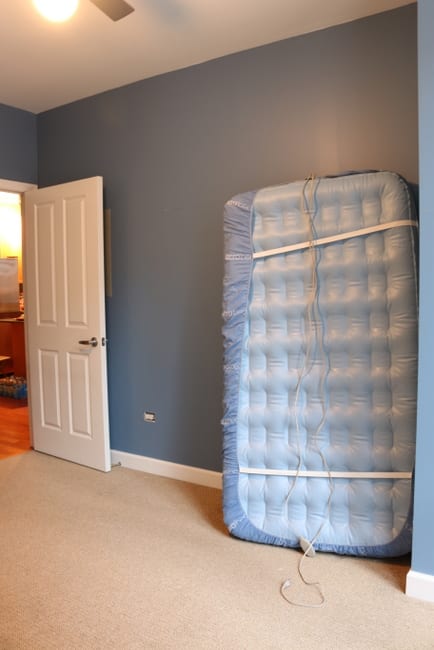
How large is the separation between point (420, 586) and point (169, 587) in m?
1.04

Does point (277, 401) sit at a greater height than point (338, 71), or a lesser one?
lesser

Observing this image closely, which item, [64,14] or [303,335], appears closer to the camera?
[64,14]

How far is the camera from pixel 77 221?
3494mm

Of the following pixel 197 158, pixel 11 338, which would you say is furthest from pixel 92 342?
pixel 11 338

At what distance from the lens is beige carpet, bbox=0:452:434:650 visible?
1.82 m

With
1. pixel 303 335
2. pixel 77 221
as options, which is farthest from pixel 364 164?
pixel 77 221

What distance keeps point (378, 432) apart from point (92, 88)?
2905 millimetres

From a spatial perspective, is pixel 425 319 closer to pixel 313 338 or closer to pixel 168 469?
pixel 313 338

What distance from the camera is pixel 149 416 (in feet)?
11.3

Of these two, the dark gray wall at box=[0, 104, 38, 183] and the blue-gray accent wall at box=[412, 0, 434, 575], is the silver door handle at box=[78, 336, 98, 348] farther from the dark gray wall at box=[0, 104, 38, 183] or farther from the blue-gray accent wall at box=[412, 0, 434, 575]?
the blue-gray accent wall at box=[412, 0, 434, 575]

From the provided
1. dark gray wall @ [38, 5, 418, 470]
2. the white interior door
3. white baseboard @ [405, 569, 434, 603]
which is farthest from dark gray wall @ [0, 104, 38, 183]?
white baseboard @ [405, 569, 434, 603]

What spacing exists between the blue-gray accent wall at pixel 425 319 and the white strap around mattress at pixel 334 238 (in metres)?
0.28

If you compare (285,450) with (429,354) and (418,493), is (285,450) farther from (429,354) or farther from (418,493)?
(429,354)

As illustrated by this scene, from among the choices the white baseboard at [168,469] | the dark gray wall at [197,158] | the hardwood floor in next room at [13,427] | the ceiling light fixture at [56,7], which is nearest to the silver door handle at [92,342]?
the dark gray wall at [197,158]
